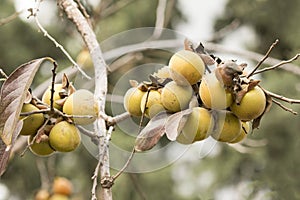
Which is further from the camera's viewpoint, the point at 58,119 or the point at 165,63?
the point at 165,63

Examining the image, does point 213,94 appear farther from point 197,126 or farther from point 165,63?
point 165,63

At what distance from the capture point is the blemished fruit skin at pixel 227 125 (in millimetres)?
571

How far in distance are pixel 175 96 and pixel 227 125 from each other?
Result: 2.6 inches

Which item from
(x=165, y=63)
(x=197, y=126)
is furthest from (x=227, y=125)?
(x=165, y=63)

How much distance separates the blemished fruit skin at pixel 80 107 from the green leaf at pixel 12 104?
6 cm

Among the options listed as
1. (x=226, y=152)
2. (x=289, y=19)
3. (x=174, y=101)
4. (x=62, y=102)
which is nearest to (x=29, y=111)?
(x=62, y=102)

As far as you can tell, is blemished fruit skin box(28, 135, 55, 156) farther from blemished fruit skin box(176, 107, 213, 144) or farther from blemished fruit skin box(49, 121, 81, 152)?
blemished fruit skin box(176, 107, 213, 144)

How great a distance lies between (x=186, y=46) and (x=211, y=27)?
2.73 meters

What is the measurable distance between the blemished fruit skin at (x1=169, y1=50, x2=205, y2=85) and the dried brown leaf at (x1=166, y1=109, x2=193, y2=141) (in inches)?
1.4

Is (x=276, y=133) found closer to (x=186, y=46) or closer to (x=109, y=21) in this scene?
(x=109, y=21)

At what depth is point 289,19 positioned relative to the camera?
3.11 meters

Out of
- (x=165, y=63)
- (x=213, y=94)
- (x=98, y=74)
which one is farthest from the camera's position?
(x=165, y=63)

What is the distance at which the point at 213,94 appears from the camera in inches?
21.5

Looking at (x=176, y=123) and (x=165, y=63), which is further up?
(x=176, y=123)
